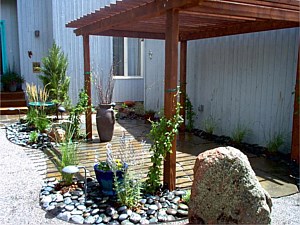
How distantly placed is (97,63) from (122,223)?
7.55m

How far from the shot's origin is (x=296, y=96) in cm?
436

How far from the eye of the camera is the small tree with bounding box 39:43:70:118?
8.23 m

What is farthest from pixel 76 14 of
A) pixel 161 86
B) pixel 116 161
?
pixel 116 161

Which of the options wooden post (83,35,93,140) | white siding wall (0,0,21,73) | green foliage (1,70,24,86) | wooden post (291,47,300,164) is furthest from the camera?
white siding wall (0,0,21,73)

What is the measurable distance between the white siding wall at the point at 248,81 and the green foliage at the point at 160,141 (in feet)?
8.56

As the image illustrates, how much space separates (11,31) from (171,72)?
26.0 feet

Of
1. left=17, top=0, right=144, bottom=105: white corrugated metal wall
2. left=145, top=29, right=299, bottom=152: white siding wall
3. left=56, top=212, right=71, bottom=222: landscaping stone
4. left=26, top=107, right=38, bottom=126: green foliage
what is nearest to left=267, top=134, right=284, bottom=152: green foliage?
left=145, top=29, right=299, bottom=152: white siding wall

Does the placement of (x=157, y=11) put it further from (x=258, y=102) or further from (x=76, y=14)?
(x=76, y=14)

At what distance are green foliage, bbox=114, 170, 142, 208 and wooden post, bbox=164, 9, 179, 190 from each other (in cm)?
52

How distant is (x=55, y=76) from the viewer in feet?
26.9

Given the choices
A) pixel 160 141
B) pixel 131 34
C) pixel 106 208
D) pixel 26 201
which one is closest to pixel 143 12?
pixel 160 141

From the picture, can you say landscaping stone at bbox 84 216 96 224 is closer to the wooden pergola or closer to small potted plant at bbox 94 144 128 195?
small potted plant at bbox 94 144 128 195

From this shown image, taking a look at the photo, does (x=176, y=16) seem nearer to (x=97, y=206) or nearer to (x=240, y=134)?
(x=97, y=206)

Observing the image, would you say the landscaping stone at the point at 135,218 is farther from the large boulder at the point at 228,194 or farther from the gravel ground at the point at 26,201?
the large boulder at the point at 228,194
